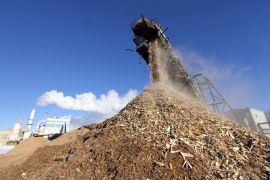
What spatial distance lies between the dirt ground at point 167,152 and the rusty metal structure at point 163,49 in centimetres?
1036

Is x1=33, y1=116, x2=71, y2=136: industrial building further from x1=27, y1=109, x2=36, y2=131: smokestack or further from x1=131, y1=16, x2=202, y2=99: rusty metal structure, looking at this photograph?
x1=131, y1=16, x2=202, y2=99: rusty metal structure

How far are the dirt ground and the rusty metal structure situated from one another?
10360 mm

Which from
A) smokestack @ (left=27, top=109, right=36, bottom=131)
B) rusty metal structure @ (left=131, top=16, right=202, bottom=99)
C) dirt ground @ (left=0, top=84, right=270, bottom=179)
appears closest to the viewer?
dirt ground @ (left=0, top=84, right=270, bottom=179)

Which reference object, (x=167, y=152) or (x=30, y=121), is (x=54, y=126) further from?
(x=167, y=152)

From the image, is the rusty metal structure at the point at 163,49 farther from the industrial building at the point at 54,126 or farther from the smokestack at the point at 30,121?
the smokestack at the point at 30,121

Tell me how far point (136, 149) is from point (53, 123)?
98.5 ft

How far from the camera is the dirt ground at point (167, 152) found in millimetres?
6434

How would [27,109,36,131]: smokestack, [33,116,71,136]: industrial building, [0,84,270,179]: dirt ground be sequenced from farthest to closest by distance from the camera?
1. [27,109,36,131]: smokestack
2. [33,116,71,136]: industrial building
3. [0,84,270,179]: dirt ground

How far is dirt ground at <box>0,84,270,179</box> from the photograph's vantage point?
6434 mm

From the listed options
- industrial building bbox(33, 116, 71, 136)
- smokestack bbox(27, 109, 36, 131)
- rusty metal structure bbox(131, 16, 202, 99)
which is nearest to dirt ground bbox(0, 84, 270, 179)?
rusty metal structure bbox(131, 16, 202, 99)

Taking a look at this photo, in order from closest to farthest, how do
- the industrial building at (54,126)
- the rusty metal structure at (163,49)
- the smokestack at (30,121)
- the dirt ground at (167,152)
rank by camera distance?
1. the dirt ground at (167,152)
2. the rusty metal structure at (163,49)
3. the industrial building at (54,126)
4. the smokestack at (30,121)

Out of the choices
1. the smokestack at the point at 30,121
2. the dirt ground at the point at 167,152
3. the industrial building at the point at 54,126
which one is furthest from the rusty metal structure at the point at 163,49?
the smokestack at the point at 30,121

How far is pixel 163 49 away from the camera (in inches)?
861

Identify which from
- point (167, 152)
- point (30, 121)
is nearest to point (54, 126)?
point (30, 121)
